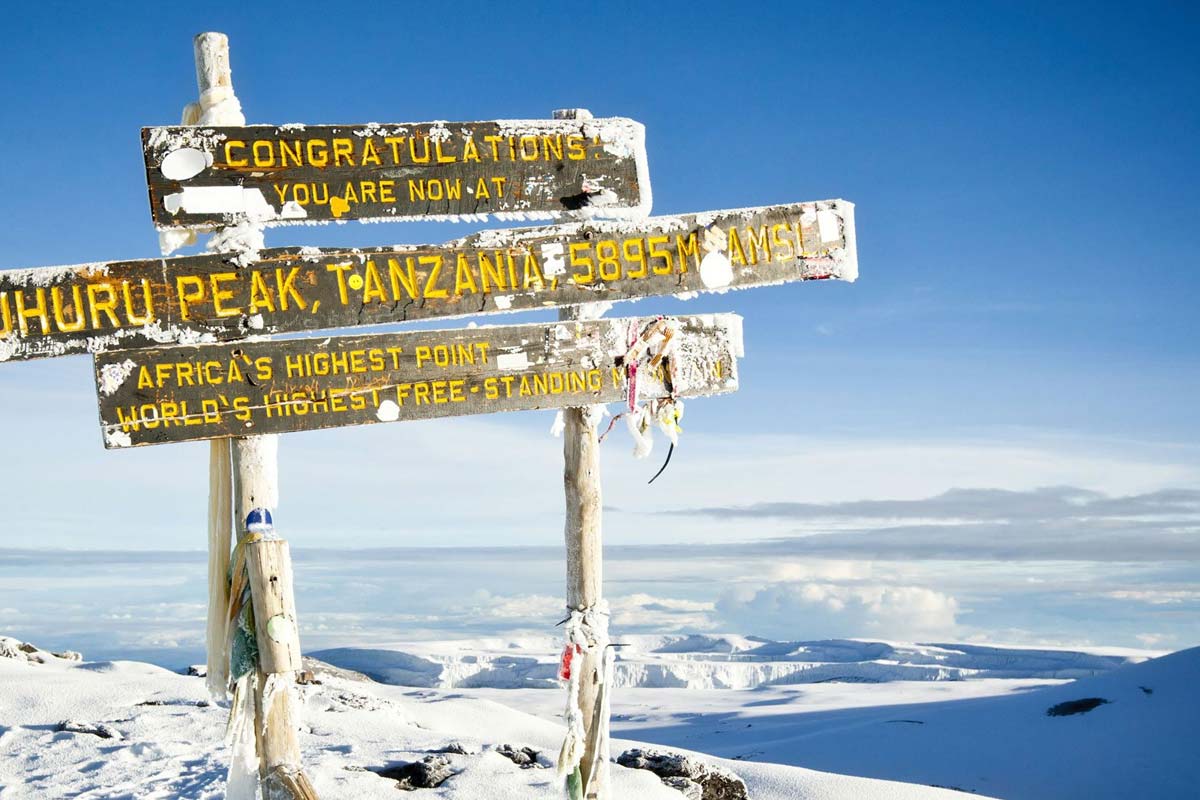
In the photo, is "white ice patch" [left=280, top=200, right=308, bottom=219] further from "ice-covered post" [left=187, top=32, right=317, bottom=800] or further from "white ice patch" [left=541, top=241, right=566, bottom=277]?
"white ice patch" [left=541, top=241, right=566, bottom=277]

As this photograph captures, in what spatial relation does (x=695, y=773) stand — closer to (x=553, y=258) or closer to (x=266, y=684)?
(x=266, y=684)

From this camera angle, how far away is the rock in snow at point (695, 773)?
26.3ft

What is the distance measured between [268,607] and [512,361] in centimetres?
182

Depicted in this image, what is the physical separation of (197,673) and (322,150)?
872cm

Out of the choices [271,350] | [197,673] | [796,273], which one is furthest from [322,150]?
[197,673]

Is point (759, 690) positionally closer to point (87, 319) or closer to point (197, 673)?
point (197, 673)

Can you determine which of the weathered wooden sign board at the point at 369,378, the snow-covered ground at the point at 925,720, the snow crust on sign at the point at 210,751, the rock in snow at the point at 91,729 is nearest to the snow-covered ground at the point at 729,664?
the snow-covered ground at the point at 925,720

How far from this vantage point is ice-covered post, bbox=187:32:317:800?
5.23 metres

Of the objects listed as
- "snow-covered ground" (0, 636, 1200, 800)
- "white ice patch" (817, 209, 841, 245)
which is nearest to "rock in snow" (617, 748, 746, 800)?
"snow-covered ground" (0, 636, 1200, 800)

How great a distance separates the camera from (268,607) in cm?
524

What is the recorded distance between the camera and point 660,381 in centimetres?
566

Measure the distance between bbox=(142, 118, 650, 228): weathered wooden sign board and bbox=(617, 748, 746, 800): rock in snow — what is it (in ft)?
15.6

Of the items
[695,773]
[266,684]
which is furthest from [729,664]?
[266,684]

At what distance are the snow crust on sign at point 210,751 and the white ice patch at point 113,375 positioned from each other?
325cm
